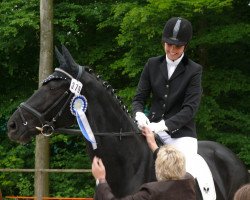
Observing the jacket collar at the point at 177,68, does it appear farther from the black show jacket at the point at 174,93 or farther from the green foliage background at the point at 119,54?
the green foliage background at the point at 119,54

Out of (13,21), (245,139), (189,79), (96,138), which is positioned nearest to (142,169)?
(96,138)

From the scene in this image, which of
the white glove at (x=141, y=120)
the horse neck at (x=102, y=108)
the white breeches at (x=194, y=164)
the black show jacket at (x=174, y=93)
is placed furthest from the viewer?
the white breeches at (x=194, y=164)

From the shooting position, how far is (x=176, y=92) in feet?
16.5

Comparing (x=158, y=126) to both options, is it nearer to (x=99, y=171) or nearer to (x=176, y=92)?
(x=176, y=92)

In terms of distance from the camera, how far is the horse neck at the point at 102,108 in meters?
4.57

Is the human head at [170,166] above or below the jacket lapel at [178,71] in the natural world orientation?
below

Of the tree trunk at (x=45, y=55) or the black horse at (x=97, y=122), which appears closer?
the black horse at (x=97, y=122)

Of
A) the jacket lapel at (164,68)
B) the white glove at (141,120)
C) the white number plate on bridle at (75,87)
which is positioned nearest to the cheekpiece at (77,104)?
the white number plate on bridle at (75,87)

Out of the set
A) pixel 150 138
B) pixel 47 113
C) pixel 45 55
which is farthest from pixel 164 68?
pixel 45 55

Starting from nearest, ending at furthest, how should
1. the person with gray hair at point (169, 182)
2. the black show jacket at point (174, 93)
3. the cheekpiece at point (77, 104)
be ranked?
the person with gray hair at point (169, 182) < the cheekpiece at point (77, 104) < the black show jacket at point (174, 93)

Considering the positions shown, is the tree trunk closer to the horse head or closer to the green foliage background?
the green foliage background

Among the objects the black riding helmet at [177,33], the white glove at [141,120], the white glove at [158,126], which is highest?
the black riding helmet at [177,33]

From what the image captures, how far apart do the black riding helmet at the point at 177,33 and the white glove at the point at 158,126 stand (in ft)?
2.38

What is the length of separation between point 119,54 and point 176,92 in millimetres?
7831
